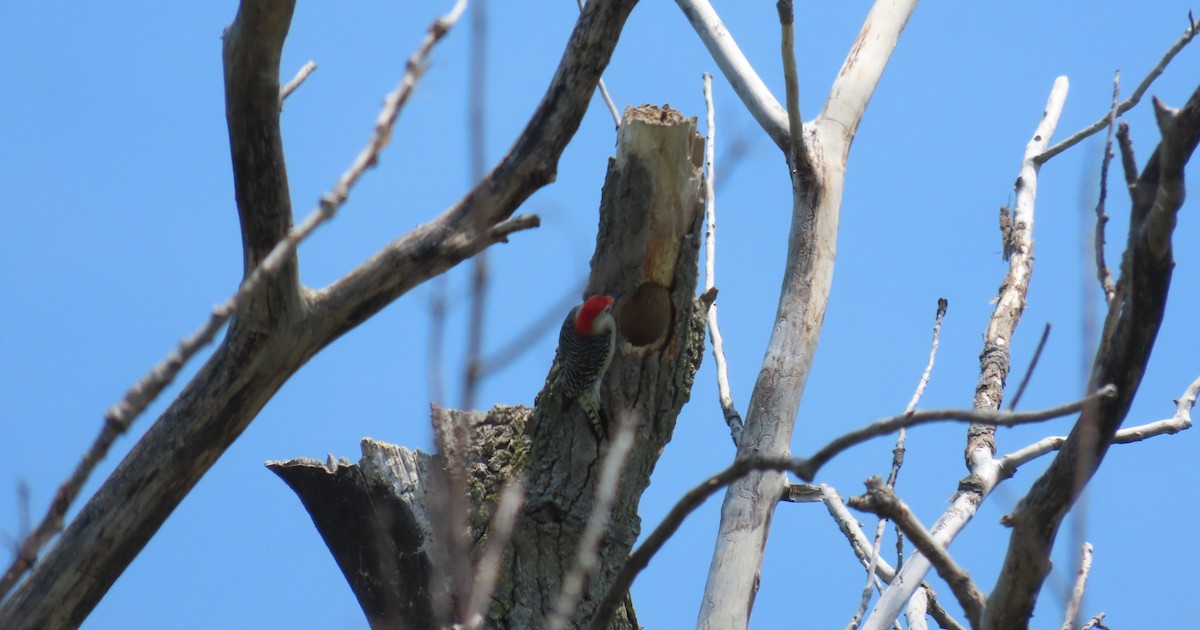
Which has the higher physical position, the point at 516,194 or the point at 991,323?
the point at 991,323

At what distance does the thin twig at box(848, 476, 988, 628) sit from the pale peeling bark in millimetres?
1227

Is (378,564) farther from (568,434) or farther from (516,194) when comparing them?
(516,194)

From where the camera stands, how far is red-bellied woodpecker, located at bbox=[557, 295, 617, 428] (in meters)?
3.93

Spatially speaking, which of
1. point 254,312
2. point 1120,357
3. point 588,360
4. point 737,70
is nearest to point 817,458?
point 1120,357

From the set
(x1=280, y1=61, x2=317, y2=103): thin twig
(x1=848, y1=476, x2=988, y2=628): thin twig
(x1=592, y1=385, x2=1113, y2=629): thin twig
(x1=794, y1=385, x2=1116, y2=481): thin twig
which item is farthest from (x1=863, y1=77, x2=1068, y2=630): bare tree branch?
(x1=280, y1=61, x2=317, y2=103): thin twig

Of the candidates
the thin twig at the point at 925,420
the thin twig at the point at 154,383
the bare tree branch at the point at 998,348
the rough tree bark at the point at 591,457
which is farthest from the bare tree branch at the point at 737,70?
the thin twig at the point at 154,383

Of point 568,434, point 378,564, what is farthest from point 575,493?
point 378,564

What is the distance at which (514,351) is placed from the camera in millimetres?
1381

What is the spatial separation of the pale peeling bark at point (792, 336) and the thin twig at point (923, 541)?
1.23 metres

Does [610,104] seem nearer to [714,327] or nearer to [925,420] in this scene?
[714,327]

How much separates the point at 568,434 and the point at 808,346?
3.16 feet

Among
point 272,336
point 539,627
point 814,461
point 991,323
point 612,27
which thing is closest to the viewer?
point 814,461

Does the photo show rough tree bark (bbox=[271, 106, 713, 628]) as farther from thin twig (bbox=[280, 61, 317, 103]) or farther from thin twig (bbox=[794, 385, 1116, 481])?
thin twig (bbox=[794, 385, 1116, 481])

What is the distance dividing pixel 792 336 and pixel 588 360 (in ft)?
2.53
